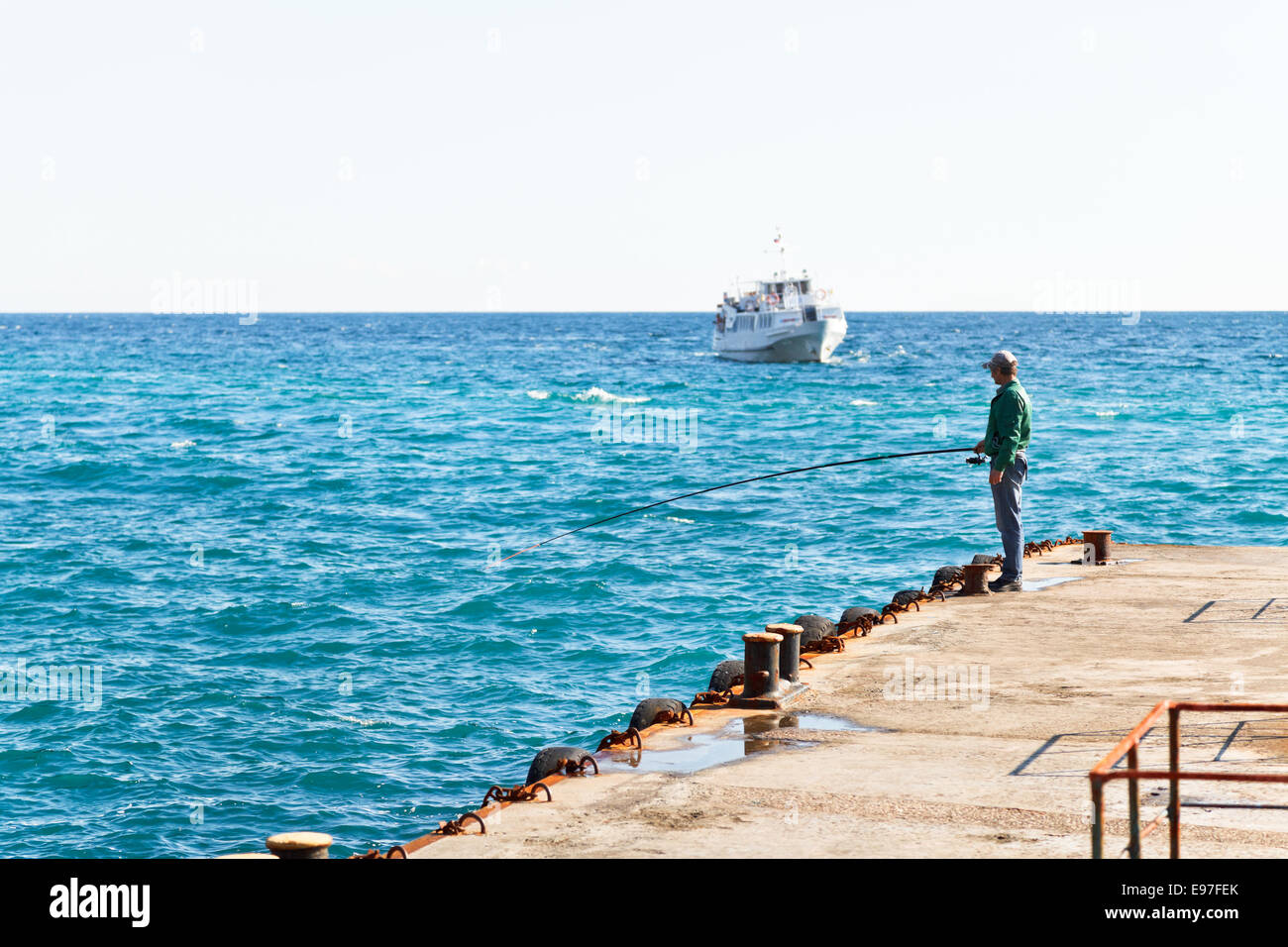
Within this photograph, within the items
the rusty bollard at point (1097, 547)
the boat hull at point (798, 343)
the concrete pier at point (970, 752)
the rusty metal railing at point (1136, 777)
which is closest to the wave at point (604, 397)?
the boat hull at point (798, 343)

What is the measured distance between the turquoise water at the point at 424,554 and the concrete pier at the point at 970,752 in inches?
177

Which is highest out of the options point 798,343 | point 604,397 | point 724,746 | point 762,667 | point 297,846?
point 798,343

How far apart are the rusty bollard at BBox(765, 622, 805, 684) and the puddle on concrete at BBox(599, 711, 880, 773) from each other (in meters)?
0.61

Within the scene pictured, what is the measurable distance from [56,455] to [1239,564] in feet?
125

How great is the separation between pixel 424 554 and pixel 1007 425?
661 inches

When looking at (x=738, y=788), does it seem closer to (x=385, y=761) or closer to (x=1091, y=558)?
(x=385, y=761)

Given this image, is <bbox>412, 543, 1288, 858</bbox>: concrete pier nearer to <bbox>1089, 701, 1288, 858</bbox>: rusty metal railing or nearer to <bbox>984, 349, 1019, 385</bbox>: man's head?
<bbox>1089, 701, 1288, 858</bbox>: rusty metal railing

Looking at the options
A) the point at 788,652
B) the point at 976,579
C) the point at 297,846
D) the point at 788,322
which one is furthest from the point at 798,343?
the point at 297,846

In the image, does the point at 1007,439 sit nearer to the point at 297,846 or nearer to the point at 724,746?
the point at 724,746

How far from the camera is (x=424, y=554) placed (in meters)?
26.6

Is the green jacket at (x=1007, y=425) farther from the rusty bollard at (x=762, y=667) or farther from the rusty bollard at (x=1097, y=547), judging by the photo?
the rusty bollard at (x=1097, y=547)

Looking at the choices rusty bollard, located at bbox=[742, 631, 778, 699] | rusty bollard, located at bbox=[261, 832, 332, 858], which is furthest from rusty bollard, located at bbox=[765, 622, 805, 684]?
rusty bollard, located at bbox=[261, 832, 332, 858]

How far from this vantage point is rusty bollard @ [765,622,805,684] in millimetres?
9838

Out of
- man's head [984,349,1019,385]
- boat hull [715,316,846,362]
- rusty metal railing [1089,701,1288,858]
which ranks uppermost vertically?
boat hull [715,316,846,362]
